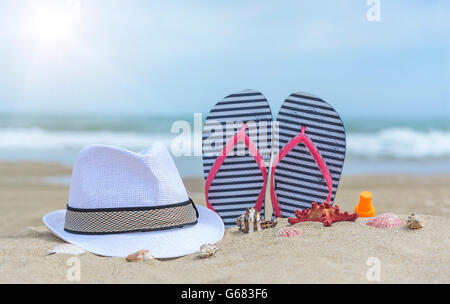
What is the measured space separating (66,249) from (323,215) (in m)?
1.34

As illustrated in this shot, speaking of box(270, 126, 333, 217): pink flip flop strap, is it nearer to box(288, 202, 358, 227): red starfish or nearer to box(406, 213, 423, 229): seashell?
box(288, 202, 358, 227): red starfish

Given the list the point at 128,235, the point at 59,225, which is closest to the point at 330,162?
the point at 128,235

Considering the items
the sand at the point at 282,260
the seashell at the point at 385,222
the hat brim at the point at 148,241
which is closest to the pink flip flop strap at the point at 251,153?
the sand at the point at 282,260

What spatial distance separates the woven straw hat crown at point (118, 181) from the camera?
2.58 meters

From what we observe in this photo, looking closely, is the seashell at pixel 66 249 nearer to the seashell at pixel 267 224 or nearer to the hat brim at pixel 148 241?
the hat brim at pixel 148 241

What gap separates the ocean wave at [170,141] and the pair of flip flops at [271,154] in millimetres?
6301

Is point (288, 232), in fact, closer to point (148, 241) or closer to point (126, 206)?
point (148, 241)

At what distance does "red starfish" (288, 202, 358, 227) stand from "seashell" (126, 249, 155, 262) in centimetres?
88

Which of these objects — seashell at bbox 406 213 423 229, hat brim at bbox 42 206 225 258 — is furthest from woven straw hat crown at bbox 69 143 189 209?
seashell at bbox 406 213 423 229

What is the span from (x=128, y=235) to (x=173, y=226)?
0.23 m

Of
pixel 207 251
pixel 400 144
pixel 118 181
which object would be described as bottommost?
pixel 400 144

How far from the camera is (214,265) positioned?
232cm

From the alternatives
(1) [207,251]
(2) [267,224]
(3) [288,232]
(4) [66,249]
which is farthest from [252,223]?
(4) [66,249]

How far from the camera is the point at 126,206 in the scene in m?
2.58
